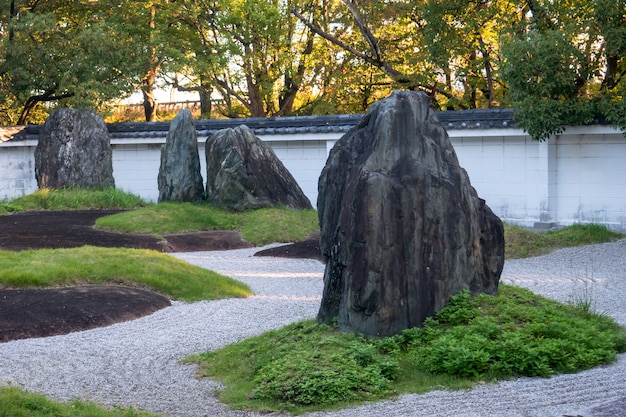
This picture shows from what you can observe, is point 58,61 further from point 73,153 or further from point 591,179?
point 591,179

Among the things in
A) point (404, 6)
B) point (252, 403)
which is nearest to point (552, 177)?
point (404, 6)

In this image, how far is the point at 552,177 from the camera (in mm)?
20109

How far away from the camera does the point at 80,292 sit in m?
12.2

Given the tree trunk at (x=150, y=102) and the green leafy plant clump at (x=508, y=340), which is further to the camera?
the tree trunk at (x=150, y=102)

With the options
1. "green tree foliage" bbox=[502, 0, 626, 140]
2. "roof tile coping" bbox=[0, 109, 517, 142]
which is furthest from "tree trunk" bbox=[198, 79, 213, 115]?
"green tree foliage" bbox=[502, 0, 626, 140]

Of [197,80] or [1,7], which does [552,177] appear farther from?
[1,7]

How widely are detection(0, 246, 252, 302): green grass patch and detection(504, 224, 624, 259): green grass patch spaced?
663cm

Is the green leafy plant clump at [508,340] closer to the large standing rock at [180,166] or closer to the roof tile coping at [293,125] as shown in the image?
the roof tile coping at [293,125]

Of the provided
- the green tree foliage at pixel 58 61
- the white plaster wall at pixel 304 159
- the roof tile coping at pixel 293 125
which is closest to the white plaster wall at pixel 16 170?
the roof tile coping at pixel 293 125

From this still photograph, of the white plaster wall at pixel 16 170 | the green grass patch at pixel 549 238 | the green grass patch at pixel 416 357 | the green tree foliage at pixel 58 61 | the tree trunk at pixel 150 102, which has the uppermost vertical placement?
the green tree foliage at pixel 58 61

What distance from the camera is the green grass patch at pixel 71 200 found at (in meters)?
23.3

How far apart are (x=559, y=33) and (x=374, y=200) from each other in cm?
1115

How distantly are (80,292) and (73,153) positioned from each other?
13.2 metres

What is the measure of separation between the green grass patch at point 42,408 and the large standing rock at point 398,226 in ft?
8.51
